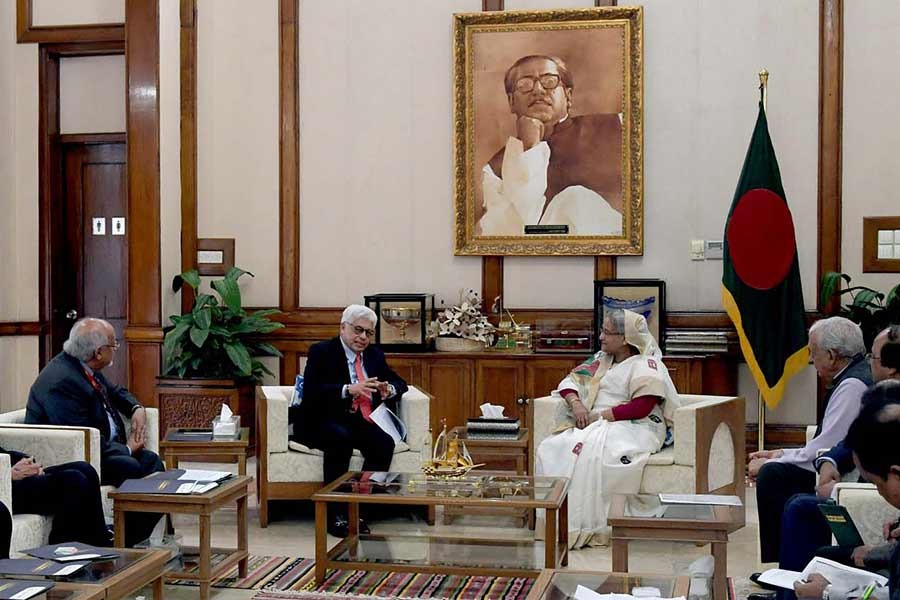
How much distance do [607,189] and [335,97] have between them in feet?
6.88

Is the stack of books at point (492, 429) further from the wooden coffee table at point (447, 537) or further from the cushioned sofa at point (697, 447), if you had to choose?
the wooden coffee table at point (447, 537)

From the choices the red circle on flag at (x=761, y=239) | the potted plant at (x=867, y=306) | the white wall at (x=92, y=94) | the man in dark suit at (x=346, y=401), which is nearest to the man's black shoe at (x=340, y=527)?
the man in dark suit at (x=346, y=401)

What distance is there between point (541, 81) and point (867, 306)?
2.64 metres

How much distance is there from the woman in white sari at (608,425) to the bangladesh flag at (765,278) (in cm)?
140

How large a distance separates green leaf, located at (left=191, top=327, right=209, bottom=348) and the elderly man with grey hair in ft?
13.3

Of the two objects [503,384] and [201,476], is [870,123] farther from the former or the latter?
[201,476]

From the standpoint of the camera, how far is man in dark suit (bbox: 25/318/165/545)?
4949mm

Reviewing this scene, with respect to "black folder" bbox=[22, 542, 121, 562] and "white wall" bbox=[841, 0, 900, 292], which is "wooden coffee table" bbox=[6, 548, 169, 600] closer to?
"black folder" bbox=[22, 542, 121, 562]

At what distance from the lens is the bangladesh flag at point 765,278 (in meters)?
6.95

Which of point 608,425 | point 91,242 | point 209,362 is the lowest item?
point 608,425

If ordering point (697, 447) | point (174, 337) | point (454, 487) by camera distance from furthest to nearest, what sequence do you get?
point (174, 337) < point (697, 447) < point (454, 487)

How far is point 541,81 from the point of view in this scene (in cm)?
772

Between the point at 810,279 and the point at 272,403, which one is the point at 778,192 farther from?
the point at 272,403

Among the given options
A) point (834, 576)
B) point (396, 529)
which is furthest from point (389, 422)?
point (834, 576)
